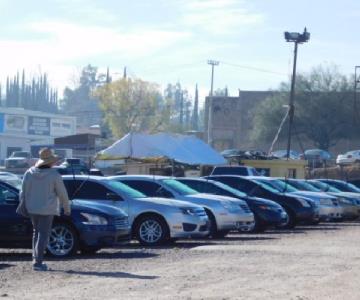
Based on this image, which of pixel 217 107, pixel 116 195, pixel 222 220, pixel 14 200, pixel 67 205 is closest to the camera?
pixel 67 205

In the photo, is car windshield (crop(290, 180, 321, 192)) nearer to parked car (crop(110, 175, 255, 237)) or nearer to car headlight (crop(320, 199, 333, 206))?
car headlight (crop(320, 199, 333, 206))

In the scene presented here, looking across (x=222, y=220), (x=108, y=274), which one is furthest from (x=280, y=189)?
(x=108, y=274)

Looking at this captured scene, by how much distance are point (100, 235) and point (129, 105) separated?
86021 mm

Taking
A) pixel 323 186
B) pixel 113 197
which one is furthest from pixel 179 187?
pixel 323 186

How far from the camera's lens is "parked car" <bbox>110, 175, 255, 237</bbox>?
23.4 meters

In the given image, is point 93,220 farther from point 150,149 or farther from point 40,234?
point 150,149

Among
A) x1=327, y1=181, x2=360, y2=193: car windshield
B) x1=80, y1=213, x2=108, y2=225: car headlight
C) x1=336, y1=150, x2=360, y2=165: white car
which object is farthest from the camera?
x1=336, y1=150, x2=360, y2=165: white car

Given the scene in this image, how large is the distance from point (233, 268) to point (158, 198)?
6912 millimetres

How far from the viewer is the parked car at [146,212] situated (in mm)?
20792

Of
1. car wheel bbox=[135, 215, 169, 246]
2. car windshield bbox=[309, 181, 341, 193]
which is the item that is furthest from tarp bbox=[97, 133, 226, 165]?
car wheel bbox=[135, 215, 169, 246]

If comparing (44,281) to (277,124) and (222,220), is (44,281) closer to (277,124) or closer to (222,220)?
(222,220)

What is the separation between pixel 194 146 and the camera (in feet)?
132

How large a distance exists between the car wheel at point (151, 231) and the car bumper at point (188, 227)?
17 cm

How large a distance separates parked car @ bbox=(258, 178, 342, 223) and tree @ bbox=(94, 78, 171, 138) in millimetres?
69219
